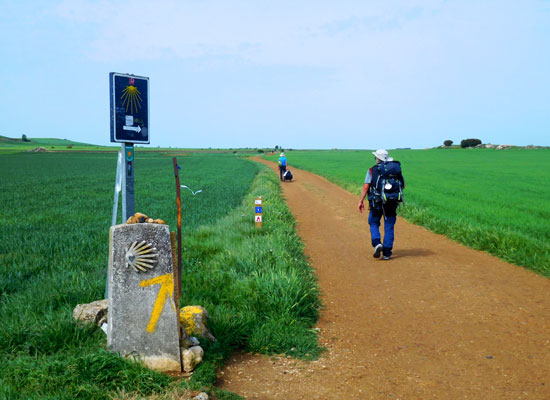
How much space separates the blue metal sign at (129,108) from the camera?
4.99 meters

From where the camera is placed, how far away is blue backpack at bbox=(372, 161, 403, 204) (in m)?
8.44

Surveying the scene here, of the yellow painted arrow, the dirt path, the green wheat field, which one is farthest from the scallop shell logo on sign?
the dirt path

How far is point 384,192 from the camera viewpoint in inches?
334

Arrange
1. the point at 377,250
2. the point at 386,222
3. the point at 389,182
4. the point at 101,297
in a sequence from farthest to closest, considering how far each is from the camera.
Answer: the point at 377,250 → the point at 386,222 → the point at 389,182 → the point at 101,297

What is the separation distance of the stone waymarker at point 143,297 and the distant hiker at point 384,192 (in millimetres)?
5118

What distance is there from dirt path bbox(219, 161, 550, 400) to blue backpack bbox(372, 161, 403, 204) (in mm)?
1331

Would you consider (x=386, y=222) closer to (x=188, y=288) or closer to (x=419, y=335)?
(x=419, y=335)

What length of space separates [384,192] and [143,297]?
5503 mm

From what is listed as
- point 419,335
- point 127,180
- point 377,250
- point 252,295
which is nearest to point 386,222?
point 377,250

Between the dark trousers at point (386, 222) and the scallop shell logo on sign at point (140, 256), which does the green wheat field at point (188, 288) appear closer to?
the scallop shell logo on sign at point (140, 256)

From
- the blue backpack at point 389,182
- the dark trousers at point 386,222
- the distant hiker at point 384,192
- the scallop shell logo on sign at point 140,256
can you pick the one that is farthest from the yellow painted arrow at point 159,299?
the dark trousers at point 386,222

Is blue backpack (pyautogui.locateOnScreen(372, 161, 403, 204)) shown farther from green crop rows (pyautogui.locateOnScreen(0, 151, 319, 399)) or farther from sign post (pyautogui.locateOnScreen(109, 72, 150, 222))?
sign post (pyautogui.locateOnScreen(109, 72, 150, 222))

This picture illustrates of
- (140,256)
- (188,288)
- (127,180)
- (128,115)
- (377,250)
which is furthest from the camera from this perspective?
(377,250)

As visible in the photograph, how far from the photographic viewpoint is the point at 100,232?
37.5ft
